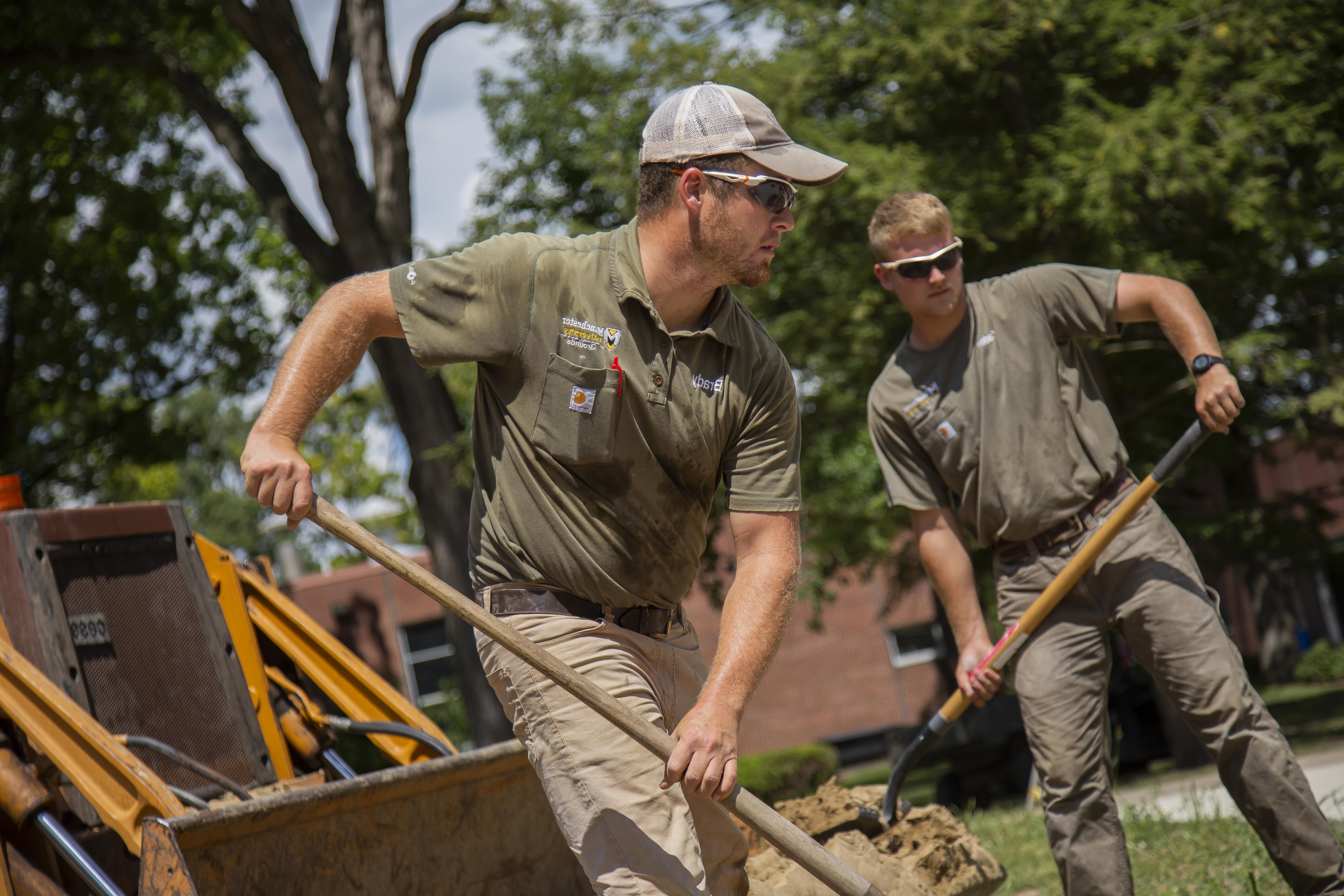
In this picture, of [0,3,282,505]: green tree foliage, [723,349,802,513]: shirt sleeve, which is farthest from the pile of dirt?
[0,3,282,505]: green tree foliage

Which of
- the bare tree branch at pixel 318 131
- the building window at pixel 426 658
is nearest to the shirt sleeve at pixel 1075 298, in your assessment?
the bare tree branch at pixel 318 131

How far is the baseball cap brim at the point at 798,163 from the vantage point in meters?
2.68

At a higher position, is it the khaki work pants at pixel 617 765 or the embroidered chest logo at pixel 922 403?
the embroidered chest logo at pixel 922 403

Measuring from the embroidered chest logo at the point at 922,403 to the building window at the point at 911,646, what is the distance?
76.7ft

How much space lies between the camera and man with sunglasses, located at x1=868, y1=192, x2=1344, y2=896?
3480mm

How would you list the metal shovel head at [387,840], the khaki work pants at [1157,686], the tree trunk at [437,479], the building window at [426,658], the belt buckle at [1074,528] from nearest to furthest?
the metal shovel head at [387,840], the khaki work pants at [1157,686], the belt buckle at [1074,528], the tree trunk at [437,479], the building window at [426,658]

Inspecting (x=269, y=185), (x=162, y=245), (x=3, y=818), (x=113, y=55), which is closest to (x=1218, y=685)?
(x=3, y=818)

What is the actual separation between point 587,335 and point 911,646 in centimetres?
2540

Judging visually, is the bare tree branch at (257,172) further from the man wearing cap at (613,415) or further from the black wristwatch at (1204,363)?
the black wristwatch at (1204,363)

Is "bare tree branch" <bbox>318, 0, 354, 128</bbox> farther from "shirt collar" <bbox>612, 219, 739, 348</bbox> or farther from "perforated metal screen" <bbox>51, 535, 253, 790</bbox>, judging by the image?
"shirt collar" <bbox>612, 219, 739, 348</bbox>

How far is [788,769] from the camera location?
1396cm

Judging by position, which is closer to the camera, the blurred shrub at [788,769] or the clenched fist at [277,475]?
the clenched fist at [277,475]

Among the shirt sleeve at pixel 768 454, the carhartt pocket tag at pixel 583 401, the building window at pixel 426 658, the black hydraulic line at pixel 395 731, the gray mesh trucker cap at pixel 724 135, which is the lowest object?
the building window at pixel 426 658

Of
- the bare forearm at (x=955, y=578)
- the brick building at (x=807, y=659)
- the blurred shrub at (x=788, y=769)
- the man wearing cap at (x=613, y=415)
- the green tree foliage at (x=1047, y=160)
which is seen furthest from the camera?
the brick building at (x=807, y=659)
